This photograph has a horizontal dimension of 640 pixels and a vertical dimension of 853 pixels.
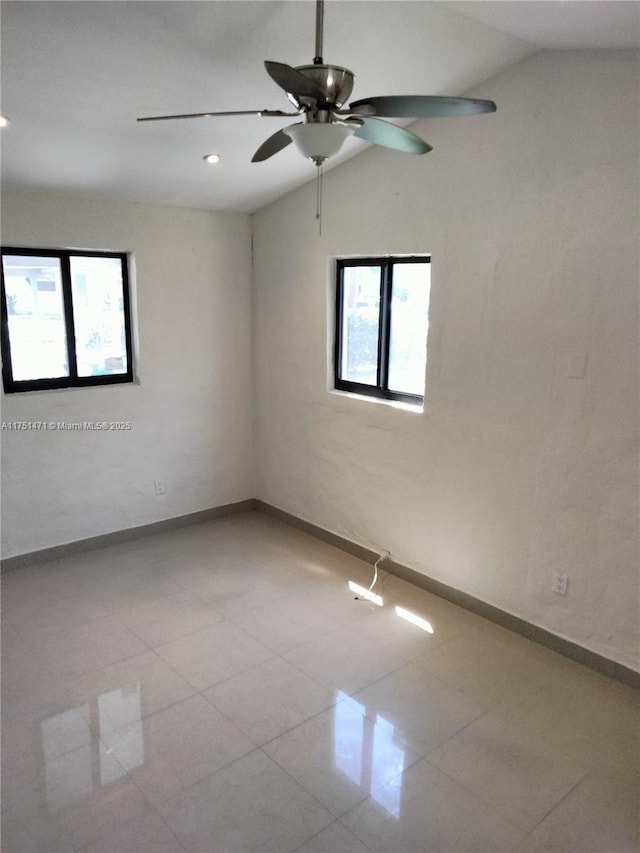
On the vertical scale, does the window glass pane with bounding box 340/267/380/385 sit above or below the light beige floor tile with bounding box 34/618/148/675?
above

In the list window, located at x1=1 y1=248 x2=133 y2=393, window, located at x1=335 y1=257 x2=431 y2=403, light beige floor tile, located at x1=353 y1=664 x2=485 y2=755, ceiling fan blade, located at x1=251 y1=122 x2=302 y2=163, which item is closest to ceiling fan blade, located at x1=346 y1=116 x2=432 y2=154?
ceiling fan blade, located at x1=251 y1=122 x2=302 y2=163

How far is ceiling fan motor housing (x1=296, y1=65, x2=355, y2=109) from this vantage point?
171 centimetres

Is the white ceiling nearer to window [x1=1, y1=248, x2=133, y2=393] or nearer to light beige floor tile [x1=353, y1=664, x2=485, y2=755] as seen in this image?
window [x1=1, y1=248, x2=133, y2=393]

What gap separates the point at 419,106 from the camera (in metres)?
1.85

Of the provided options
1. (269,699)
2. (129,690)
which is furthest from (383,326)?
(129,690)

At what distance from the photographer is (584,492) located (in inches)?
111

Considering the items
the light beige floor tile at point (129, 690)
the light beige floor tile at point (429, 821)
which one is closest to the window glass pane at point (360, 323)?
the light beige floor tile at point (129, 690)

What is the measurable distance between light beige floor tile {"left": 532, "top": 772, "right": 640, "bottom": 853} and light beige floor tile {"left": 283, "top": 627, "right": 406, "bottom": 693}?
0.95 meters

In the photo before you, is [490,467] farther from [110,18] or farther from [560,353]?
[110,18]

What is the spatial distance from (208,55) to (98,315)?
2156mm

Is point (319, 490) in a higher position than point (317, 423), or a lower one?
lower

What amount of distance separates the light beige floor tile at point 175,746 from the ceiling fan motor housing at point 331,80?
235 cm

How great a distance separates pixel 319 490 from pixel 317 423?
50 centimetres

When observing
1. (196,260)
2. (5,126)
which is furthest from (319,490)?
(5,126)
